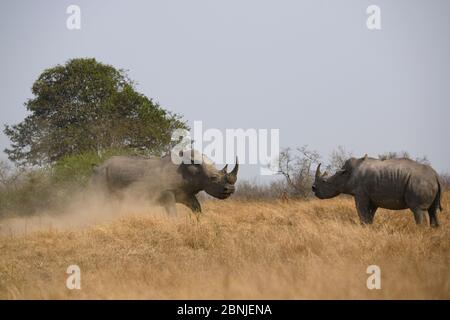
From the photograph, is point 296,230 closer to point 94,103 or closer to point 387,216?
point 387,216

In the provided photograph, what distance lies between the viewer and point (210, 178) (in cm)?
1627

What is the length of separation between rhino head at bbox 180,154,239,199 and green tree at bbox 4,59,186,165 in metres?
9.42

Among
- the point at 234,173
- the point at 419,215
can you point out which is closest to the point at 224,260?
the point at 419,215

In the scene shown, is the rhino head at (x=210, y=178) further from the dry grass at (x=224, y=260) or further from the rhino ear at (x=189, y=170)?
the dry grass at (x=224, y=260)

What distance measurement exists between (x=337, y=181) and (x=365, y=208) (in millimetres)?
1631

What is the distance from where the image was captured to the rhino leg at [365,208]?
13.8 meters

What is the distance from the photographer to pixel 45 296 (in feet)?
25.1

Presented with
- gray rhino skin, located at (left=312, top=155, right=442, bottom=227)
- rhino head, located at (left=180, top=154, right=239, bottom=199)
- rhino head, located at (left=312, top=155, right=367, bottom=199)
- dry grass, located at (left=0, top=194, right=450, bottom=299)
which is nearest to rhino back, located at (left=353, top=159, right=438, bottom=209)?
gray rhino skin, located at (left=312, top=155, right=442, bottom=227)

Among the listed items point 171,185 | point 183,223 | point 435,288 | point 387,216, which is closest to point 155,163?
point 171,185

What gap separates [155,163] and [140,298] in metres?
9.74

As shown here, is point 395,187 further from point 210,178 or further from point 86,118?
point 86,118

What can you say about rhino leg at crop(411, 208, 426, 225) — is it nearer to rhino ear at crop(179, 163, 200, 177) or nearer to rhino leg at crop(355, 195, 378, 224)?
rhino leg at crop(355, 195, 378, 224)

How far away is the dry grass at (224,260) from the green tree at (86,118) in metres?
12.3

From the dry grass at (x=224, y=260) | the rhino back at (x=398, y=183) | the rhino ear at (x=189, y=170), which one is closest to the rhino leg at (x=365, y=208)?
the rhino back at (x=398, y=183)
